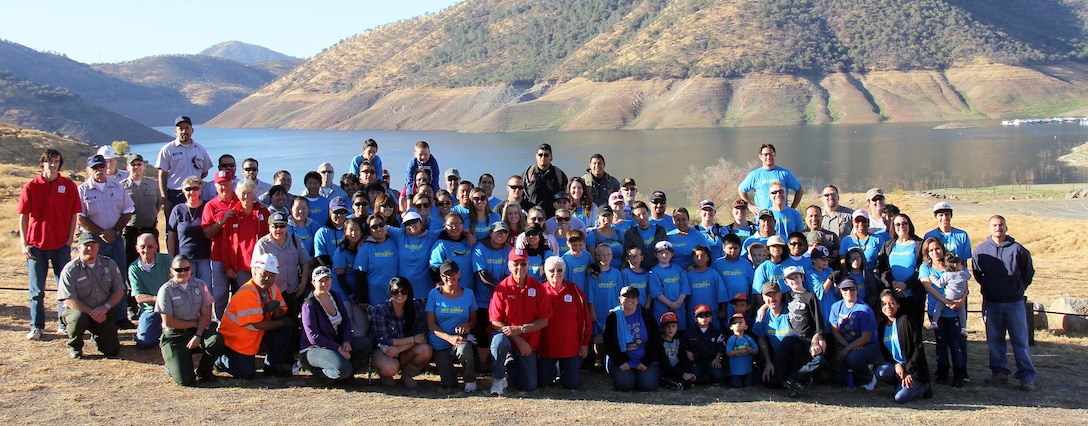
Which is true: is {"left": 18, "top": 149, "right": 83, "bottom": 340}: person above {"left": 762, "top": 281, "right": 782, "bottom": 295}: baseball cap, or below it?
above

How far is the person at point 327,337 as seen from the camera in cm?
739

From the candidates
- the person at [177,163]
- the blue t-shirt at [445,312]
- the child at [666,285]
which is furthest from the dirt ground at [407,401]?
the person at [177,163]

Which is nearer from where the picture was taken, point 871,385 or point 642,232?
point 871,385

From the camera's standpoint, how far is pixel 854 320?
8.02 meters

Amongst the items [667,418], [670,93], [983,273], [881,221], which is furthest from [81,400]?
[670,93]

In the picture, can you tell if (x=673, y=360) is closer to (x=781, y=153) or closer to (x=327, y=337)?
(x=327, y=337)

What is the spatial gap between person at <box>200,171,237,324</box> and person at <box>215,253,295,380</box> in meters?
0.50

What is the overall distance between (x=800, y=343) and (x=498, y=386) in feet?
9.05

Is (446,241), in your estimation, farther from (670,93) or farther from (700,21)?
(700,21)

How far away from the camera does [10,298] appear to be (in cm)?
1080

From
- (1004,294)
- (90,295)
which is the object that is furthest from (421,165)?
(1004,294)

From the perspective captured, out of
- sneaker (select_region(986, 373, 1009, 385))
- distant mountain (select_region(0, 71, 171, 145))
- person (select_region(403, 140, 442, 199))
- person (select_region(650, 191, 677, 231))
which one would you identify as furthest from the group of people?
distant mountain (select_region(0, 71, 171, 145))

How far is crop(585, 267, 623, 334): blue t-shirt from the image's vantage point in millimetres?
8203

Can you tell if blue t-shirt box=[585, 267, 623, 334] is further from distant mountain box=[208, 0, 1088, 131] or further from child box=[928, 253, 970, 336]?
distant mountain box=[208, 0, 1088, 131]
